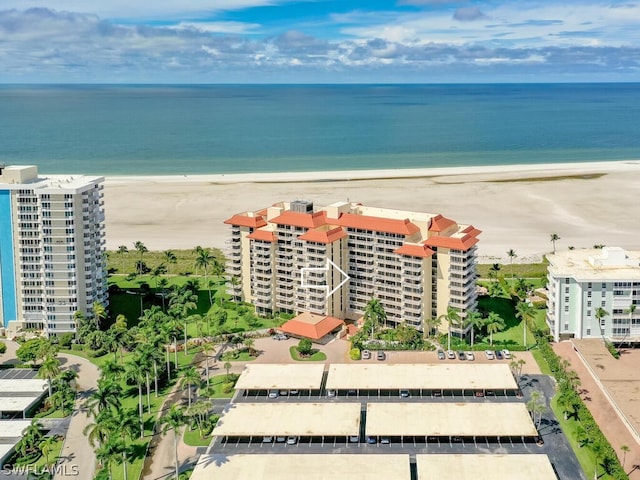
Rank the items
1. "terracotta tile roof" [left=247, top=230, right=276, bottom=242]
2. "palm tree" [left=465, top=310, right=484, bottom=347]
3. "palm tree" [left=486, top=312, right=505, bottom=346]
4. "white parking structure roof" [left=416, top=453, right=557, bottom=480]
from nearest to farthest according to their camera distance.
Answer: "white parking structure roof" [left=416, top=453, right=557, bottom=480], "palm tree" [left=465, top=310, right=484, bottom=347], "palm tree" [left=486, top=312, right=505, bottom=346], "terracotta tile roof" [left=247, top=230, right=276, bottom=242]

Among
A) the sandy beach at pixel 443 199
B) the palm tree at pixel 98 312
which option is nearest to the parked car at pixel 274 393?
the palm tree at pixel 98 312

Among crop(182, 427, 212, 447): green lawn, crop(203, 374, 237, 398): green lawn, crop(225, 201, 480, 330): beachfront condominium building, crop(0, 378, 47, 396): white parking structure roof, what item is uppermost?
crop(225, 201, 480, 330): beachfront condominium building

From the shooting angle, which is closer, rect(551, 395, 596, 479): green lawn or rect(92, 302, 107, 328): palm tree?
rect(551, 395, 596, 479): green lawn

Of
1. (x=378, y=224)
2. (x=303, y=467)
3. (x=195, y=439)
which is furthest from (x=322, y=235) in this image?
(x=303, y=467)

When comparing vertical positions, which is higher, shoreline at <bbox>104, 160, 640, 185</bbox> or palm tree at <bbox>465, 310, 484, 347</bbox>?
shoreline at <bbox>104, 160, 640, 185</bbox>

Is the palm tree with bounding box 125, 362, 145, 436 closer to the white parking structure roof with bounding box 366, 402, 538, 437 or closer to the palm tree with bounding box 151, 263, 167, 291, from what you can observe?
the white parking structure roof with bounding box 366, 402, 538, 437

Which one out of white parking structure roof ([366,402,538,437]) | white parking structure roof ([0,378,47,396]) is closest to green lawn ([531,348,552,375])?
white parking structure roof ([366,402,538,437])
